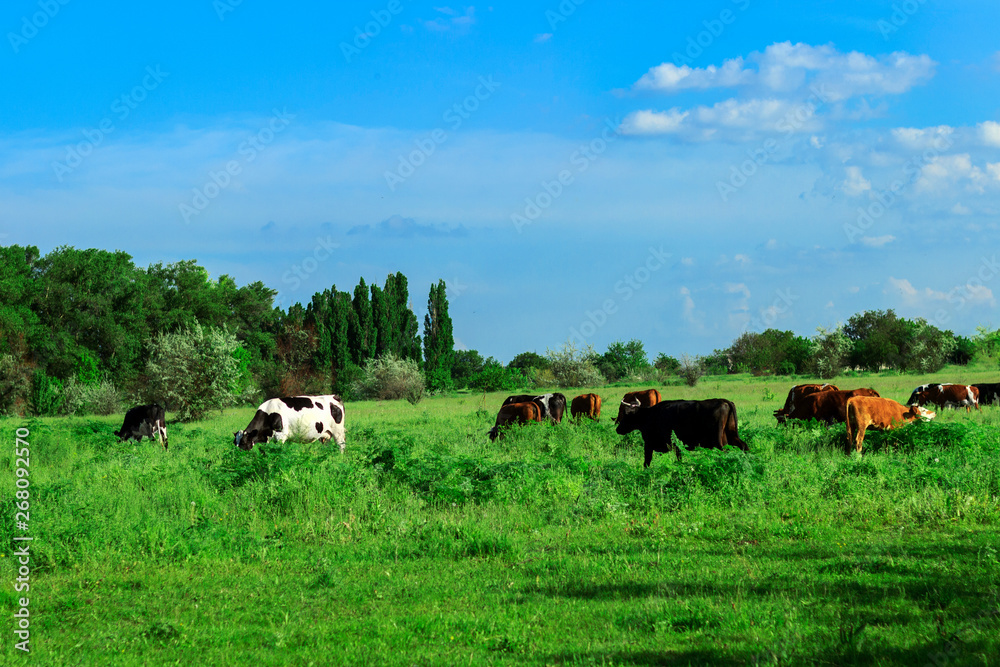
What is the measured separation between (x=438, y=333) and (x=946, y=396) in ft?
144

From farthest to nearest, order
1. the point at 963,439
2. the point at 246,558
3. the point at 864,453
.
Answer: the point at 864,453
the point at 963,439
the point at 246,558

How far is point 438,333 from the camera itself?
2606 inches

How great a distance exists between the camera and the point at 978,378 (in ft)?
146

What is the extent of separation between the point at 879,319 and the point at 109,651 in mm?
72365

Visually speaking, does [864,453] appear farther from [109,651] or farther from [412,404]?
[412,404]

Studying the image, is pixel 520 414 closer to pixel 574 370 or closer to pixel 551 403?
pixel 551 403

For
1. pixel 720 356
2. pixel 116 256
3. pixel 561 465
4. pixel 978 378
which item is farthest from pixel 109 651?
pixel 720 356

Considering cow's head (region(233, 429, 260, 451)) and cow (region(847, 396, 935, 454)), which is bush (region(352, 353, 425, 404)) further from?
cow (region(847, 396, 935, 454))

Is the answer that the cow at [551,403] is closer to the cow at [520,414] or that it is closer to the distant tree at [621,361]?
the cow at [520,414]

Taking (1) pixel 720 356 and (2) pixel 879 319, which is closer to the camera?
(2) pixel 879 319

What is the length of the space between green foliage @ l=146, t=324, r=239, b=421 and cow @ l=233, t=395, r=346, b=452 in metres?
15.9

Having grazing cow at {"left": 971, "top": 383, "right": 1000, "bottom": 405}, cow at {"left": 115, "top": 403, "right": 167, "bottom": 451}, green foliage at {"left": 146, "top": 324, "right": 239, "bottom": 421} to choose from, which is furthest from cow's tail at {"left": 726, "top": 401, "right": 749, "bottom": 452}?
green foliage at {"left": 146, "top": 324, "right": 239, "bottom": 421}

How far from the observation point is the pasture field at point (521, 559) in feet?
19.2

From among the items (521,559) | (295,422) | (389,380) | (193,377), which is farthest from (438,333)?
(521,559)
